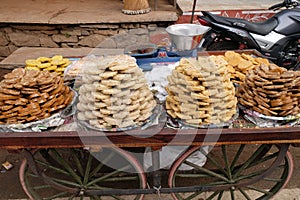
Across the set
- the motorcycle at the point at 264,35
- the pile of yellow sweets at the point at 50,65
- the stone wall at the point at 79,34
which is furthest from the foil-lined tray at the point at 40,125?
the stone wall at the point at 79,34

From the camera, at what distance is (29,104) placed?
5.72ft

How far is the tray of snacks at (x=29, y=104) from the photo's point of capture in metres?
1.72

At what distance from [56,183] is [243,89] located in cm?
138

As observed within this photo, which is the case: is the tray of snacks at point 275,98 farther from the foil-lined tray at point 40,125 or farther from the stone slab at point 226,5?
the stone slab at point 226,5

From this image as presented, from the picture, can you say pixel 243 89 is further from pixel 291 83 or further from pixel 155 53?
pixel 155 53

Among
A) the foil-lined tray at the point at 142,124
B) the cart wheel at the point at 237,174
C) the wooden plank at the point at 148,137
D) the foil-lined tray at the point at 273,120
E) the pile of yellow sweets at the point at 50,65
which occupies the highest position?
the pile of yellow sweets at the point at 50,65

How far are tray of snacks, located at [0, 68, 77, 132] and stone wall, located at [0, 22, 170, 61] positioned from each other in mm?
2685

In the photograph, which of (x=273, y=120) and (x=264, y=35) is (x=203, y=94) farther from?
(x=264, y=35)

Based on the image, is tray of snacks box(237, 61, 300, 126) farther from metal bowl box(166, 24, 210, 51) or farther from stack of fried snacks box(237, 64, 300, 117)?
metal bowl box(166, 24, 210, 51)

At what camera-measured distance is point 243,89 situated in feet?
6.20

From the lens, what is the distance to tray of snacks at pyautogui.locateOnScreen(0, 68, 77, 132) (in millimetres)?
1724

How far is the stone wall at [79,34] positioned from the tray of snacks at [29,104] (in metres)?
2.68

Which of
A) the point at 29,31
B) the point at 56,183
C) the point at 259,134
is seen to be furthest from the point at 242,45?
the point at 29,31

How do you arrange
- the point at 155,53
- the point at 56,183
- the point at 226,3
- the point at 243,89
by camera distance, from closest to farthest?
the point at 243,89 < the point at 56,183 < the point at 155,53 < the point at 226,3
